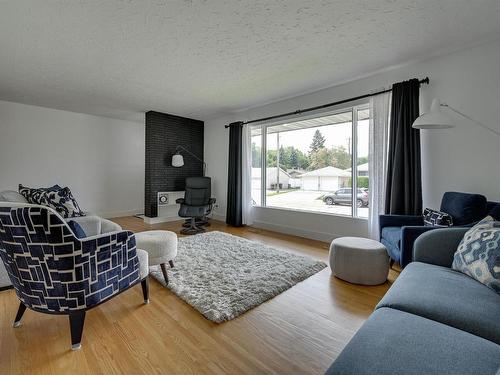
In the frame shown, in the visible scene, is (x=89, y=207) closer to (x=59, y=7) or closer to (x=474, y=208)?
(x=59, y=7)

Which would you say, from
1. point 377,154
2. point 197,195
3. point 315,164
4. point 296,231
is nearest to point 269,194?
point 296,231

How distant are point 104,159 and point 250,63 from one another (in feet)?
14.6

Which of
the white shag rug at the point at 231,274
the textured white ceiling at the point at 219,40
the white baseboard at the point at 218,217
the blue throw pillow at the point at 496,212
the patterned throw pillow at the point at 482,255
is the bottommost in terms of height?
the white shag rug at the point at 231,274

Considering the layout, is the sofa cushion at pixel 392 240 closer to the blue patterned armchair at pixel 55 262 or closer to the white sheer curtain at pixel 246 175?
the blue patterned armchair at pixel 55 262

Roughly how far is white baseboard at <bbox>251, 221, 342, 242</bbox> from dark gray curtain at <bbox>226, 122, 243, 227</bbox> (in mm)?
446

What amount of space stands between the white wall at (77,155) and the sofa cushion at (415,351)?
19.9 feet

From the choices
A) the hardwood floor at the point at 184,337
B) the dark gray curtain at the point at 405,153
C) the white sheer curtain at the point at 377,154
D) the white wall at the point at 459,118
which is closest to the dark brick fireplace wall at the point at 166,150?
the hardwood floor at the point at 184,337

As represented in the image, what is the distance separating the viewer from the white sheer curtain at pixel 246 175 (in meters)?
4.86

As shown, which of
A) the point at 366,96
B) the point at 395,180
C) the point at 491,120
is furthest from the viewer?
the point at 366,96

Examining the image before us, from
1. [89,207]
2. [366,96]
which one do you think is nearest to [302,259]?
[366,96]

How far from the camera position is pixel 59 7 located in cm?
195

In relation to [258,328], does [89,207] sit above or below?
above

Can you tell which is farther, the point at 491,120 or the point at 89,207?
the point at 89,207

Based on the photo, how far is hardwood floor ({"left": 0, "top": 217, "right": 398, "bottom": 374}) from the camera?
1327 mm
